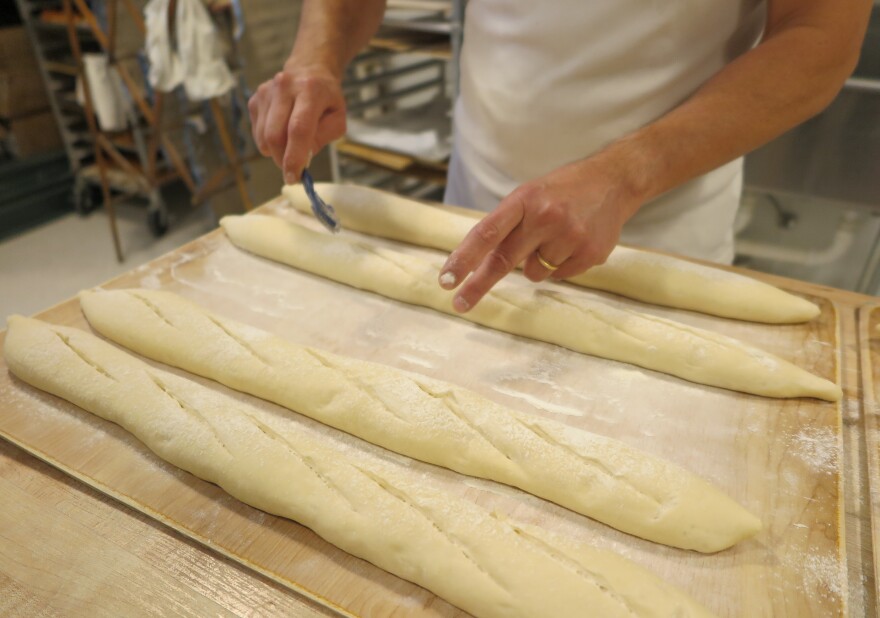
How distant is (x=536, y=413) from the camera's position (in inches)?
44.3

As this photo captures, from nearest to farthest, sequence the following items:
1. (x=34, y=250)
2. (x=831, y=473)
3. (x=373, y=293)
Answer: (x=831, y=473), (x=373, y=293), (x=34, y=250)

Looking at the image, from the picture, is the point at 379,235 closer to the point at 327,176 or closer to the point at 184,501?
the point at 184,501

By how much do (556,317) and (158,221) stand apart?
3531 millimetres

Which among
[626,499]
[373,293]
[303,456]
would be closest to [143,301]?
[373,293]

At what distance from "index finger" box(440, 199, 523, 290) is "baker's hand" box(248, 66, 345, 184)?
1.87ft

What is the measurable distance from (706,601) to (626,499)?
0.17m

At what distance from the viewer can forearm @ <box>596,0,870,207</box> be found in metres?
1.22

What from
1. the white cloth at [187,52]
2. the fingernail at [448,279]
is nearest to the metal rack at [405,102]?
the white cloth at [187,52]

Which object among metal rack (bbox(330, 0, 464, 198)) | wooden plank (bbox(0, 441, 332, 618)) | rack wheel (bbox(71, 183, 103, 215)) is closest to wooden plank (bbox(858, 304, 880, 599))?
wooden plank (bbox(0, 441, 332, 618))

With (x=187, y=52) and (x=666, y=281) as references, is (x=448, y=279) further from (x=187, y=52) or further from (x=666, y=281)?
(x=187, y=52)

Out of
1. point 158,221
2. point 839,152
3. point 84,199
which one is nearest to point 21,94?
point 84,199

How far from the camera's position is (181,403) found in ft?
3.67

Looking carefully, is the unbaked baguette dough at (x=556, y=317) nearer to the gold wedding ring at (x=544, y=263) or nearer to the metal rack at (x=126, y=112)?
the gold wedding ring at (x=544, y=263)

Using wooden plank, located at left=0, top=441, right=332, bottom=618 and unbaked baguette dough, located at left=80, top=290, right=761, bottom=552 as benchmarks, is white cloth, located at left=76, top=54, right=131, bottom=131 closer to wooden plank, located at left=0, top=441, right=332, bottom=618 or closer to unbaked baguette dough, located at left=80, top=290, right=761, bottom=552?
unbaked baguette dough, located at left=80, top=290, right=761, bottom=552
